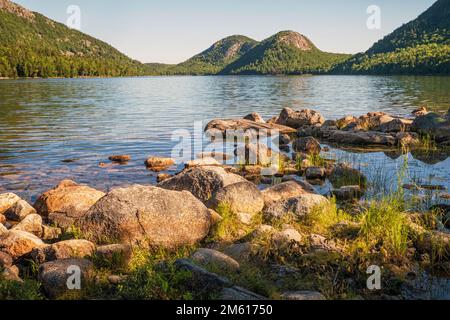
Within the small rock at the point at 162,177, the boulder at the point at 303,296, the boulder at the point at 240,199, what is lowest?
the small rock at the point at 162,177

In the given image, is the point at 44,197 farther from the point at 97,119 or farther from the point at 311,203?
the point at 97,119

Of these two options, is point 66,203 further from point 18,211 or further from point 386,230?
point 386,230

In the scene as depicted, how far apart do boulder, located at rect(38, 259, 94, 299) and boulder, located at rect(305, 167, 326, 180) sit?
10.6 meters

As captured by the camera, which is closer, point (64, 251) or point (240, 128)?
point (64, 251)

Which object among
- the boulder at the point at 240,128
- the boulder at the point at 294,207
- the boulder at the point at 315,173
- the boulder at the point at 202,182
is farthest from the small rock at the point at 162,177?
the boulder at the point at 240,128

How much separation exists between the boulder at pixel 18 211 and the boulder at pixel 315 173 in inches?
386

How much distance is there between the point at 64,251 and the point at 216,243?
10.4 feet

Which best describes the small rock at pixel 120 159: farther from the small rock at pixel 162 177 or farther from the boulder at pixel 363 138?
the boulder at pixel 363 138

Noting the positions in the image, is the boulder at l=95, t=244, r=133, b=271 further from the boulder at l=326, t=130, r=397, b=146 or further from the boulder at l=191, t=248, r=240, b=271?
the boulder at l=326, t=130, r=397, b=146

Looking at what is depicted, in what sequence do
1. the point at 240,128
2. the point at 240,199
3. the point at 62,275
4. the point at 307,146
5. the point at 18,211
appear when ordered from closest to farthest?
1. the point at 62,275
2. the point at 240,199
3. the point at 18,211
4. the point at 307,146
5. the point at 240,128

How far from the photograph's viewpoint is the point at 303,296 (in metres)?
6.00

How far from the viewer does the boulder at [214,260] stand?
7.09 meters

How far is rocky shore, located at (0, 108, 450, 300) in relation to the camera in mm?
6508

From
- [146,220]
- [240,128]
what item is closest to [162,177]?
[146,220]
